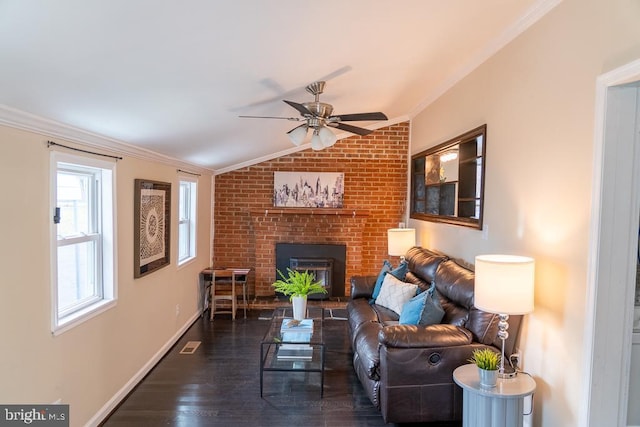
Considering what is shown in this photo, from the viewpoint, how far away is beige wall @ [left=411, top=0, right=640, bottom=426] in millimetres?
1863

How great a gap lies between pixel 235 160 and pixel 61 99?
11.1 feet

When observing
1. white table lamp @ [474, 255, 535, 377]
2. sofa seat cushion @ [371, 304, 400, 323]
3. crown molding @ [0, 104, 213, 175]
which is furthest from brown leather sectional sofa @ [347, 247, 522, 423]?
crown molding @ [0, 104, 213, 175]

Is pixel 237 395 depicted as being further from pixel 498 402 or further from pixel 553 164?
pixel 553 164

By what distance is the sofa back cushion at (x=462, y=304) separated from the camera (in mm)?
2486

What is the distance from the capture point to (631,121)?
1730mm

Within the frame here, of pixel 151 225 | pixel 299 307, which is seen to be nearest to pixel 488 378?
pixel 299 307

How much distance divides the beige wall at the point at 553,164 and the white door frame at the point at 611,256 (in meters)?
0.07

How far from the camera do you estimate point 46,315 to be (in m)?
2.09

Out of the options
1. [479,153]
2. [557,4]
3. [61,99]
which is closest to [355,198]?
[479,153]

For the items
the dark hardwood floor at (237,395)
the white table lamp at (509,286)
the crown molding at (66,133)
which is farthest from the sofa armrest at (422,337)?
the crown molding at (66,133)

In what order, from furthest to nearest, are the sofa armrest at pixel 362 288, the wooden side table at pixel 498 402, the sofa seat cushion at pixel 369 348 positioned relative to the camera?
1. the sofa armrest at pixel 362 288
2. the sofa seat cushion at pixel 369 348
3. the wooden side table at pixel 498 402

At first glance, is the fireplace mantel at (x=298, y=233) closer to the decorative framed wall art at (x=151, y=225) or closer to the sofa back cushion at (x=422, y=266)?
the sofa back cushion at (x=422, y=266)

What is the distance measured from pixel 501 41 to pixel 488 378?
233cm

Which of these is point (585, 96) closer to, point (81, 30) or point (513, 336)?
point (513, 336)
